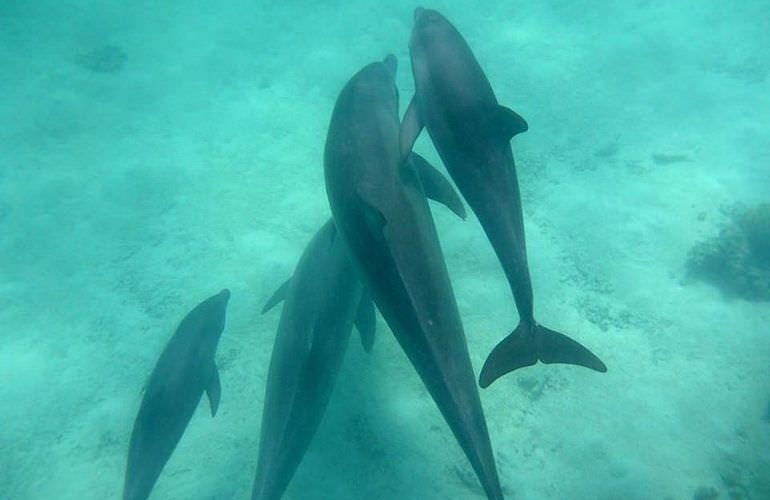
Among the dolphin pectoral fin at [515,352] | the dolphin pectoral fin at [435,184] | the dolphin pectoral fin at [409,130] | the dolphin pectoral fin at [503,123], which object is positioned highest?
the dolphin pectoral fin at [503,123]

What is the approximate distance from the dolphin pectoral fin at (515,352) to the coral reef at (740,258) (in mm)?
4525

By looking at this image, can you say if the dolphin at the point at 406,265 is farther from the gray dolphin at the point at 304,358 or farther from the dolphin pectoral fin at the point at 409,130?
the gray dolphin at the point at 304,358

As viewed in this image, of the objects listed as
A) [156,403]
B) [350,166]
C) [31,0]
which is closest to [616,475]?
[350,166]

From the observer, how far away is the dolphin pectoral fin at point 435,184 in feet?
11.9

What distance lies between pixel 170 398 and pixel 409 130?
2.88 metres

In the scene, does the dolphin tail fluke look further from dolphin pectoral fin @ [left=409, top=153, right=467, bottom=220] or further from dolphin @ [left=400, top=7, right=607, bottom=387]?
dolphin pectoral fin @ [left=409, top=153, right=467, bottom=220]

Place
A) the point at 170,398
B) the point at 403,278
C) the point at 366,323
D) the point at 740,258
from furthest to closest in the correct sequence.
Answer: the point at 740,258 < the point at 366,323 < the point at 170,398 < the point at 403,278

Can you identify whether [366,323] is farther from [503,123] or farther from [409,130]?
[503,123]

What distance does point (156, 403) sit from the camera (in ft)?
11.8

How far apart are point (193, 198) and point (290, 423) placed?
552 cm

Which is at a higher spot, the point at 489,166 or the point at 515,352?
the point at 489,166

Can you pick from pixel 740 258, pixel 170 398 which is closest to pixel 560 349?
pixel 170 398

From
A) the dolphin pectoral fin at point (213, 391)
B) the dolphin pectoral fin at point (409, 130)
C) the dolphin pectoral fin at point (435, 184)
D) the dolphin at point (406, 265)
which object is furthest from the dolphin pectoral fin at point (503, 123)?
the dolphin pectoral fin at point (213, 391)

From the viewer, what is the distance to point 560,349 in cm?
307
